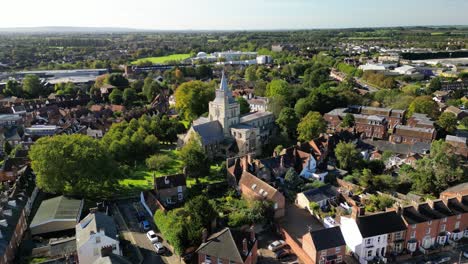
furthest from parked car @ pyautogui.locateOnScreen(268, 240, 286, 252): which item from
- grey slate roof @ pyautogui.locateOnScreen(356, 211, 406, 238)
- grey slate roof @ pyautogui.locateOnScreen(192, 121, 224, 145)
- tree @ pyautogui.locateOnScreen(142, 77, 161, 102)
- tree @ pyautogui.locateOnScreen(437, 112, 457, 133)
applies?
tree @ pyautogui.locateOnScreen(142, 77, 161, 102)

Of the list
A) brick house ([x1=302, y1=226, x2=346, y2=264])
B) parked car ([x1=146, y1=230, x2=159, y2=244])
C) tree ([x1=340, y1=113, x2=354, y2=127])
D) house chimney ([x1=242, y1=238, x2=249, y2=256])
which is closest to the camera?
house chimney ([x1=242, y1=238, x2=249, y2=256])

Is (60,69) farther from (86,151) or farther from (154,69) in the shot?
(86,151)

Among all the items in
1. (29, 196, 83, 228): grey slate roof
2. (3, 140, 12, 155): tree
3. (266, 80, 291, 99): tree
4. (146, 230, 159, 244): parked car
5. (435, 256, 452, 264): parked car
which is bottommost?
(435, 256, 452, 264): parked car

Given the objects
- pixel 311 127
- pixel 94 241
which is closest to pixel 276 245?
pixel 94 241

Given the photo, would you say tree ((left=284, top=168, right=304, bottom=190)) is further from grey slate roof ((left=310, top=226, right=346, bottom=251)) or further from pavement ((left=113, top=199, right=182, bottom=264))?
pavement ((left=113, top=199, right=182, bottom=264))

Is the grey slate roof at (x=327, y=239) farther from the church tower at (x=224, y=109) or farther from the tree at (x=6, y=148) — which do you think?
the tree at (x=6, y=148)

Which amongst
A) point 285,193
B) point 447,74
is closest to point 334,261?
point 285,193
